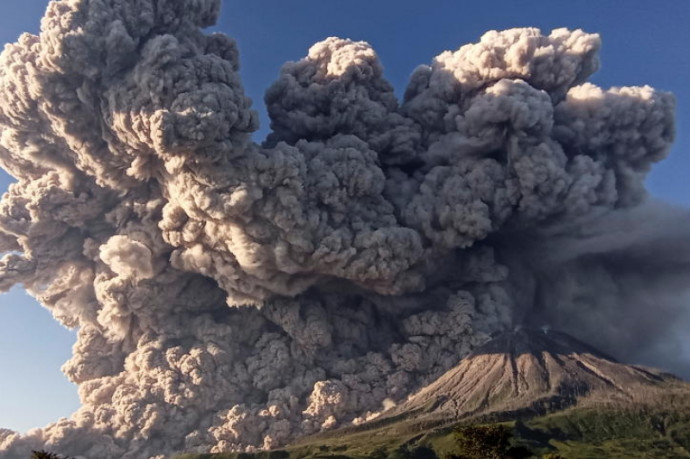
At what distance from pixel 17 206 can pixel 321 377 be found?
24.8 meters

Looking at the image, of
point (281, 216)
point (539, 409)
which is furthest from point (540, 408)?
point (281, 216)

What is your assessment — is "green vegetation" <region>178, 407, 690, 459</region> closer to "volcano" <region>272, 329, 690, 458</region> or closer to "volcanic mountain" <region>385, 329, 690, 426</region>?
"volcano" <region>272, 329, 690, 458</region>

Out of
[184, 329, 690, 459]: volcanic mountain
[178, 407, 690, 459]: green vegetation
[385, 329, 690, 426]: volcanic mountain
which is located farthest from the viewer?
[385, 329, 690, 426]: volcanic mountain

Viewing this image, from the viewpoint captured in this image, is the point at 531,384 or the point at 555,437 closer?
the point at 555,437

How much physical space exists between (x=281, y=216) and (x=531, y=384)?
70.8 feet

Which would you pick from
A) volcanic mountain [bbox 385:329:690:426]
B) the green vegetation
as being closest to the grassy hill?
the green vegetation

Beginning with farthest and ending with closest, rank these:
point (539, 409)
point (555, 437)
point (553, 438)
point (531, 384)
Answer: point (531, 384) < point (539, 409) < point (555, 437) < point (553, 438)

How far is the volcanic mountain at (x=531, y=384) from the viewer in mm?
42844

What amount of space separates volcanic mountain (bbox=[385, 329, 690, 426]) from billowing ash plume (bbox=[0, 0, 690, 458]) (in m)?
1.78

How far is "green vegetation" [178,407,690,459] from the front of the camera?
1460 inches

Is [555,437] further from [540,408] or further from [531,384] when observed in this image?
[531,384]

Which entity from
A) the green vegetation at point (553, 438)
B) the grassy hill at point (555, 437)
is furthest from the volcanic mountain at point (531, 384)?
the green vegetation at point (553, 438)

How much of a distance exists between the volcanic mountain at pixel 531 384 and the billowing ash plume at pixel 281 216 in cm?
178

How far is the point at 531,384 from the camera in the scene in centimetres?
4562
